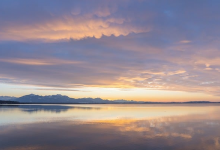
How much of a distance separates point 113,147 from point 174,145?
22.6 feet

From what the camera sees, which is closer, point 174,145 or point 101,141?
point 174,145

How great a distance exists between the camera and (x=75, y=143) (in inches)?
853

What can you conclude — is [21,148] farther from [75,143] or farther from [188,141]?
[188,141]

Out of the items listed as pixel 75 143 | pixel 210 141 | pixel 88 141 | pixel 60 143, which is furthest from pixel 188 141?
pixel 60 143

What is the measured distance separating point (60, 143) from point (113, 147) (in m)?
6.33

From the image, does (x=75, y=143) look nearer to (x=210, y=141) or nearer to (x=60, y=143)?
(x=60, y=143)

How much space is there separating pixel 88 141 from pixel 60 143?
3200 mm

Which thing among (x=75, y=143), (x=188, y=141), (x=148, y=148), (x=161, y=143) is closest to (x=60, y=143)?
(x=75, y=143)

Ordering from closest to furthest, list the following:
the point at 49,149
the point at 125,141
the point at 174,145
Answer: the point at 49,149 < the point at 174,145 < the point at 125,141

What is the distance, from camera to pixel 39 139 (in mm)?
23500

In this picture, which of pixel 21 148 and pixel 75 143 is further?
pixel 75 143

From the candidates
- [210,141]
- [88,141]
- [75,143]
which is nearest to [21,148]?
[75,143]

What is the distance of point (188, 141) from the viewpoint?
23.0 metres

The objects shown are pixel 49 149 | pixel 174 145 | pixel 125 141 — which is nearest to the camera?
pixel 49 149
